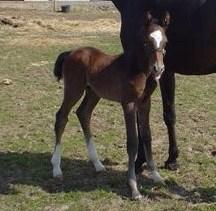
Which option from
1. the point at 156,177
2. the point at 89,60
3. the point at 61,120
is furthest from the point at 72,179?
the point at 89,60

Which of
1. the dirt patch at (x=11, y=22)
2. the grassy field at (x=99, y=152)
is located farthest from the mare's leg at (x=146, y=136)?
the dirt patch at (x=11, y=22)

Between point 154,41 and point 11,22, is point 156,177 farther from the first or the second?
point 11,22

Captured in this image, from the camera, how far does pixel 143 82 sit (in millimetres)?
4859

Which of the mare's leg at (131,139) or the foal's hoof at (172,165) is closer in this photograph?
the mare's leg at (131,139)

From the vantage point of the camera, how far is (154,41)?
450cm

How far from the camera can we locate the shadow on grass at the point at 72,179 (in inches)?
200

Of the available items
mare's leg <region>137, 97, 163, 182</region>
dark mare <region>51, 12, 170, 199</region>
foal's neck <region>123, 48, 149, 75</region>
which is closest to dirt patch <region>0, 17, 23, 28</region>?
dark mare <region>51, 12, 170, 199</region>

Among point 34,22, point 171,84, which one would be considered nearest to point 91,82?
point 171,84

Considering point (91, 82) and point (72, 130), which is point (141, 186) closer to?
point (91, 82)

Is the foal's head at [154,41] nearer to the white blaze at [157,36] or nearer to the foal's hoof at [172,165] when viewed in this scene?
the white blaze at [157,36]

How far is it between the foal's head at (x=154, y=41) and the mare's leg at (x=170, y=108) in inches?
40.4

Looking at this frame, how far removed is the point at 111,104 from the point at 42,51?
5563 mm

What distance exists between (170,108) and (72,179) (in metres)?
1.23

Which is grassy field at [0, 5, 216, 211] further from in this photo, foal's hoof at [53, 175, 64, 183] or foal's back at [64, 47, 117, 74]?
foal's back at [64, 47, 117, 74]
